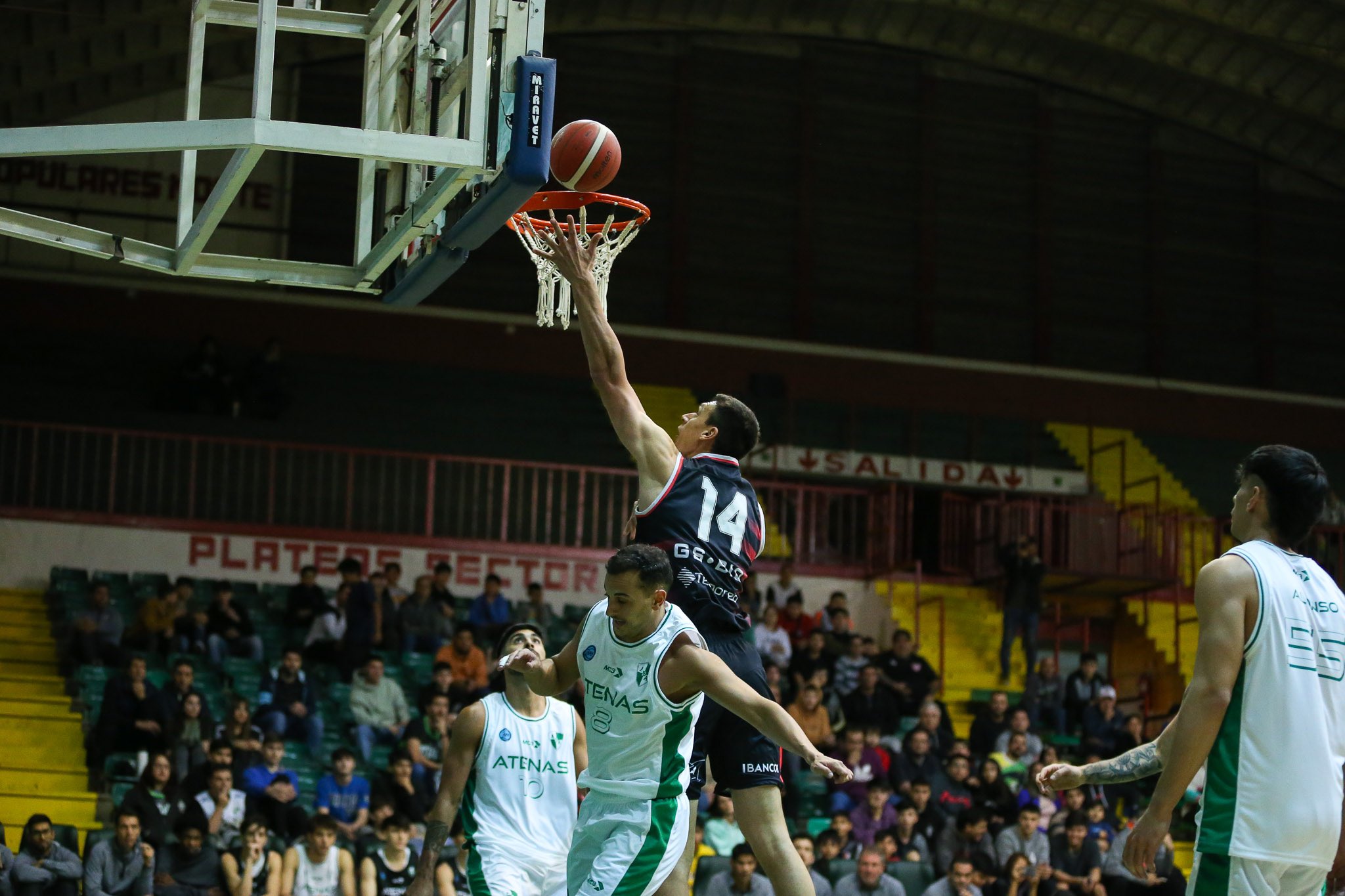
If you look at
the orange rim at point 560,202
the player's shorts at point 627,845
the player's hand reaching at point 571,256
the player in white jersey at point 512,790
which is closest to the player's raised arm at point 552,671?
the player's shorts at point 627,845

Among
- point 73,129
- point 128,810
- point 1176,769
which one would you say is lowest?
point 128,810

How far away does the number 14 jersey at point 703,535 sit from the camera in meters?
6.90

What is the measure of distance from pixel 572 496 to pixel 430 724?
889 centimetres

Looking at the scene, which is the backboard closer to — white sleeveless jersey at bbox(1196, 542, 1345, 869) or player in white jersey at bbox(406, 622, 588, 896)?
player in white jersey at bbox(406, 622, 588, 896)

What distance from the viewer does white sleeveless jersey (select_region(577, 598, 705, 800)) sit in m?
6.22

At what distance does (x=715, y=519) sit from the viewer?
6988 millimetres

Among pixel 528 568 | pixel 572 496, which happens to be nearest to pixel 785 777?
pixel 528 568

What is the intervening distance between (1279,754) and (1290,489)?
0.78 meters

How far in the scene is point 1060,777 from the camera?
17.6 ft

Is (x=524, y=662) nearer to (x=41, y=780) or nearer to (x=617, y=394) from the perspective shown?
(x=617, y=394)

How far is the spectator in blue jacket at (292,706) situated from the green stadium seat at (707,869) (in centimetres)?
408

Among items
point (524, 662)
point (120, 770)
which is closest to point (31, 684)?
point (120, 770)

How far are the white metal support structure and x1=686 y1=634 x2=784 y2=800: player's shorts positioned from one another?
2.23 m

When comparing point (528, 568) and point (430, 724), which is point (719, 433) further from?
point (528, 568)
